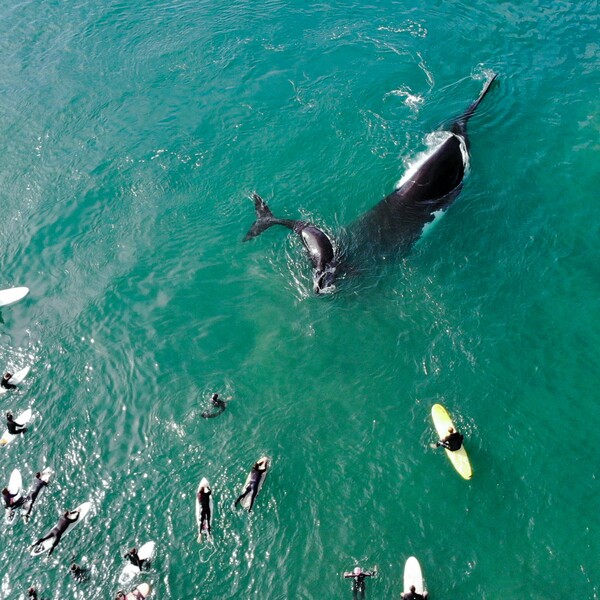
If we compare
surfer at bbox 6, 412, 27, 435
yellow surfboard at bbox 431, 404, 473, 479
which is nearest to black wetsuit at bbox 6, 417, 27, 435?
surfer at bbox 6, 412, 27, 435

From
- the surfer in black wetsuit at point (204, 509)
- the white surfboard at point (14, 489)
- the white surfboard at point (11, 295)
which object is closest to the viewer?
the surfer in black wetsuit at point (204, 509)

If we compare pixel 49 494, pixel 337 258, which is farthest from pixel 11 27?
pixel 49 494

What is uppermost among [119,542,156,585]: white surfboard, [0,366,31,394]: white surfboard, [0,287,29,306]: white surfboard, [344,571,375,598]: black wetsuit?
[0,287,29,306]: white surfboard

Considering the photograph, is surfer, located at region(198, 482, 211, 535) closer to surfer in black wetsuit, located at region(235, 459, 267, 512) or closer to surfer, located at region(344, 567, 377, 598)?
surfer in black wetsuit, located at region(235, 459, 267, 512)

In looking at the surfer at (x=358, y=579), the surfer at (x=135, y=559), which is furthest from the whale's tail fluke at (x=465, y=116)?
the surfer at (x=135, y=559)

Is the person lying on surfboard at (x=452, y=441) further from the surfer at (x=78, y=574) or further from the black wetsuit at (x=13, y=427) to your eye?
the black wetsuit at (x=13, y=427)

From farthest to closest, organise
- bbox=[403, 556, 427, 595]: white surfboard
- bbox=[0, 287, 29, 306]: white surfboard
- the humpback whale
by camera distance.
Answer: bbox=[0, 287, 29, 306]: white surfboard
the humpback whale
bbox=[403, 556, 427, 595]: white surfboard
